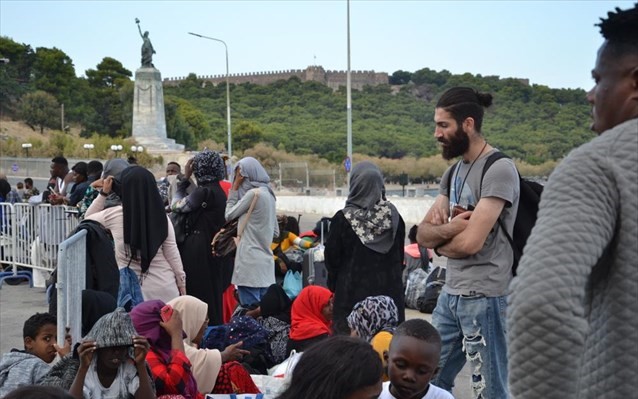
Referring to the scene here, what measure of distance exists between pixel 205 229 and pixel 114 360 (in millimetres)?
3866

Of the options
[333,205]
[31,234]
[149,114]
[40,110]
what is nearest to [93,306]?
[31,234]

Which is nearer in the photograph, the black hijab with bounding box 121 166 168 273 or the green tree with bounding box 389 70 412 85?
the black hijab with bounding box 121 166 168 273

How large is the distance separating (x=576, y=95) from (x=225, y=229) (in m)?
125

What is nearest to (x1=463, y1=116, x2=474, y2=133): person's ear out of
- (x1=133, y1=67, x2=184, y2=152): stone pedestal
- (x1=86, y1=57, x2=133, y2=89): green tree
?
(x1=133, y1=67, x2=184, y2=152): stone pedestal

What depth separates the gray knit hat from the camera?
4832 millimetres

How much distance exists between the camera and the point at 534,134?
104 metres

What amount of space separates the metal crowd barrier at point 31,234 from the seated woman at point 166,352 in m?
5.82

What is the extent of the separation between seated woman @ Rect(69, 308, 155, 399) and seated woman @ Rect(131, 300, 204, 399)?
33 cm

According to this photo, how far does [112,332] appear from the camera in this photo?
191 inches

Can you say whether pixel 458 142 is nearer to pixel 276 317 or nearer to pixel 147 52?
pixel 276 317

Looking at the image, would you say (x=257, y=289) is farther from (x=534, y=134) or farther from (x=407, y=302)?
(x=534, y=134)

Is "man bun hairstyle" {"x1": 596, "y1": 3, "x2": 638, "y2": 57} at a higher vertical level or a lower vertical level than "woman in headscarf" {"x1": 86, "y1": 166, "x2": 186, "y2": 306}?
higher

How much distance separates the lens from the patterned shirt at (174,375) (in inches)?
210

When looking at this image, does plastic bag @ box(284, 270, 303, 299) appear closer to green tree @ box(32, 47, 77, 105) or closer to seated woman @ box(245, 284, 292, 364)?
seated woman @ box(245, 284, 292, 364)
